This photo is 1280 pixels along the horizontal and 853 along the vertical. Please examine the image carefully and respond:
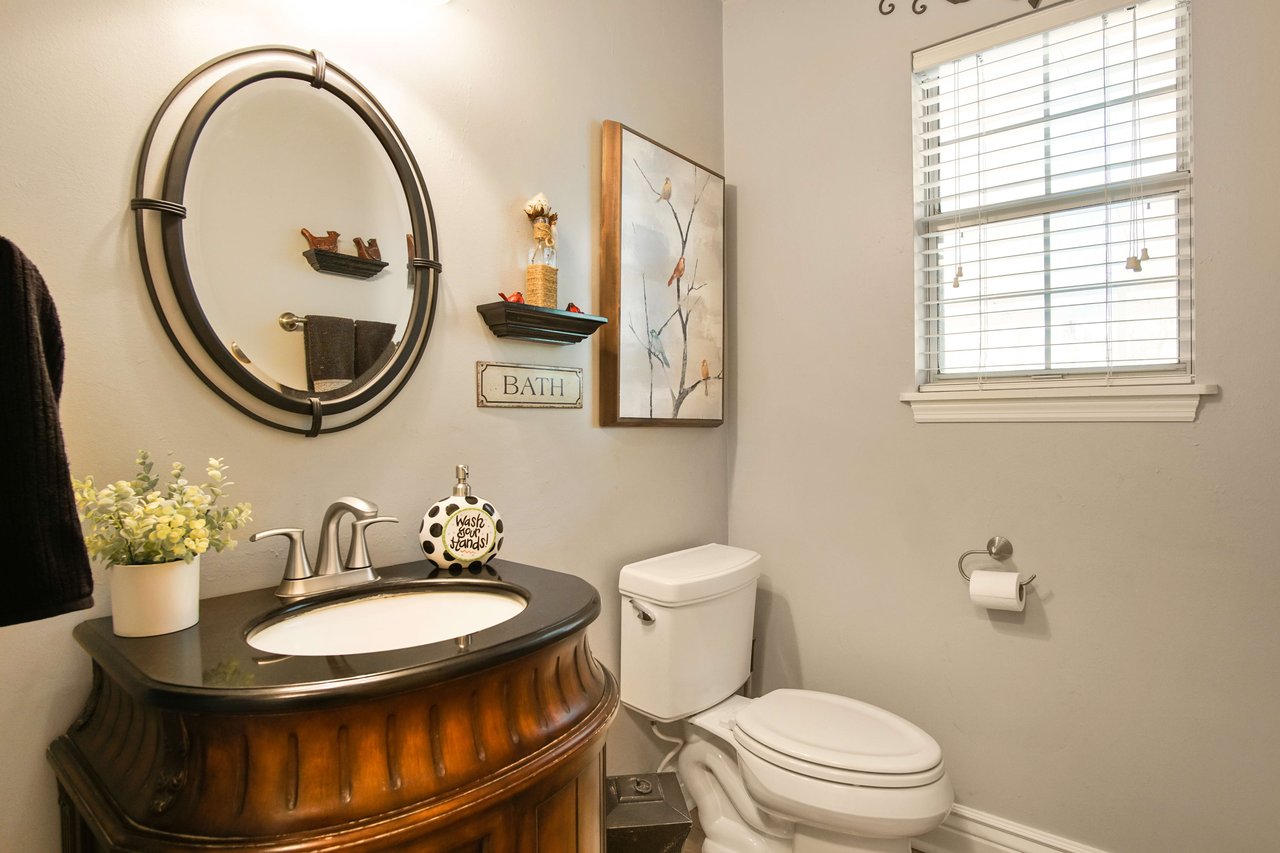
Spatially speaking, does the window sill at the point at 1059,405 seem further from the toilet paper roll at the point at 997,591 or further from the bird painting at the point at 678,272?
Result: the bird painting at the point at 678,272

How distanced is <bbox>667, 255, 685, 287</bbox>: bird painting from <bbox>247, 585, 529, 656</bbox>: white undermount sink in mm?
1128

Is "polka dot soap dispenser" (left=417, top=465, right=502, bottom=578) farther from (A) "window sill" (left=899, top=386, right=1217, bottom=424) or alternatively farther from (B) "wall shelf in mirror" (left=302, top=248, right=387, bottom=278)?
(A) "window sill" (left=899, top=386, right=1217, bottom=424)

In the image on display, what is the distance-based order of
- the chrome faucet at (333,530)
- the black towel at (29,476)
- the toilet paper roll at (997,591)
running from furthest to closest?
1. the toilet paper roll at (997,591)
2. the chrome faucet at (333,530)
3. the black towel at (29,476)

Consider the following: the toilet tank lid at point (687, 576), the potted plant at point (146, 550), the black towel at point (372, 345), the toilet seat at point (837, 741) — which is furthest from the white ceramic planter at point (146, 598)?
the toilet seat at point (837, 741)

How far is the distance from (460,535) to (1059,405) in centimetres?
147

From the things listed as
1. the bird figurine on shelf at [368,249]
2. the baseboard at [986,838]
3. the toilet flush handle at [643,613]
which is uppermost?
the bird figurine on shelf at [368,249]

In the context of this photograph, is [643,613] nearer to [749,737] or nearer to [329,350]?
[749,737]

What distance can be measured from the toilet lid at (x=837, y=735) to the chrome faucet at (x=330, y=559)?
983mm

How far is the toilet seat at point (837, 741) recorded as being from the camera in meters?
1.39

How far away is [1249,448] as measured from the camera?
1.44 metres

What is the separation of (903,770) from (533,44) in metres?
Result: 1.85

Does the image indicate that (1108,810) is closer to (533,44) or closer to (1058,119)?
(1058,119)

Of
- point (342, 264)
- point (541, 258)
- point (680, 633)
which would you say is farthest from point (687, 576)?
point (342, 264)

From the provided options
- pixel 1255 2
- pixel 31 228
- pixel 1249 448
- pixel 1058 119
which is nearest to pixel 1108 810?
pixel 1249 448
